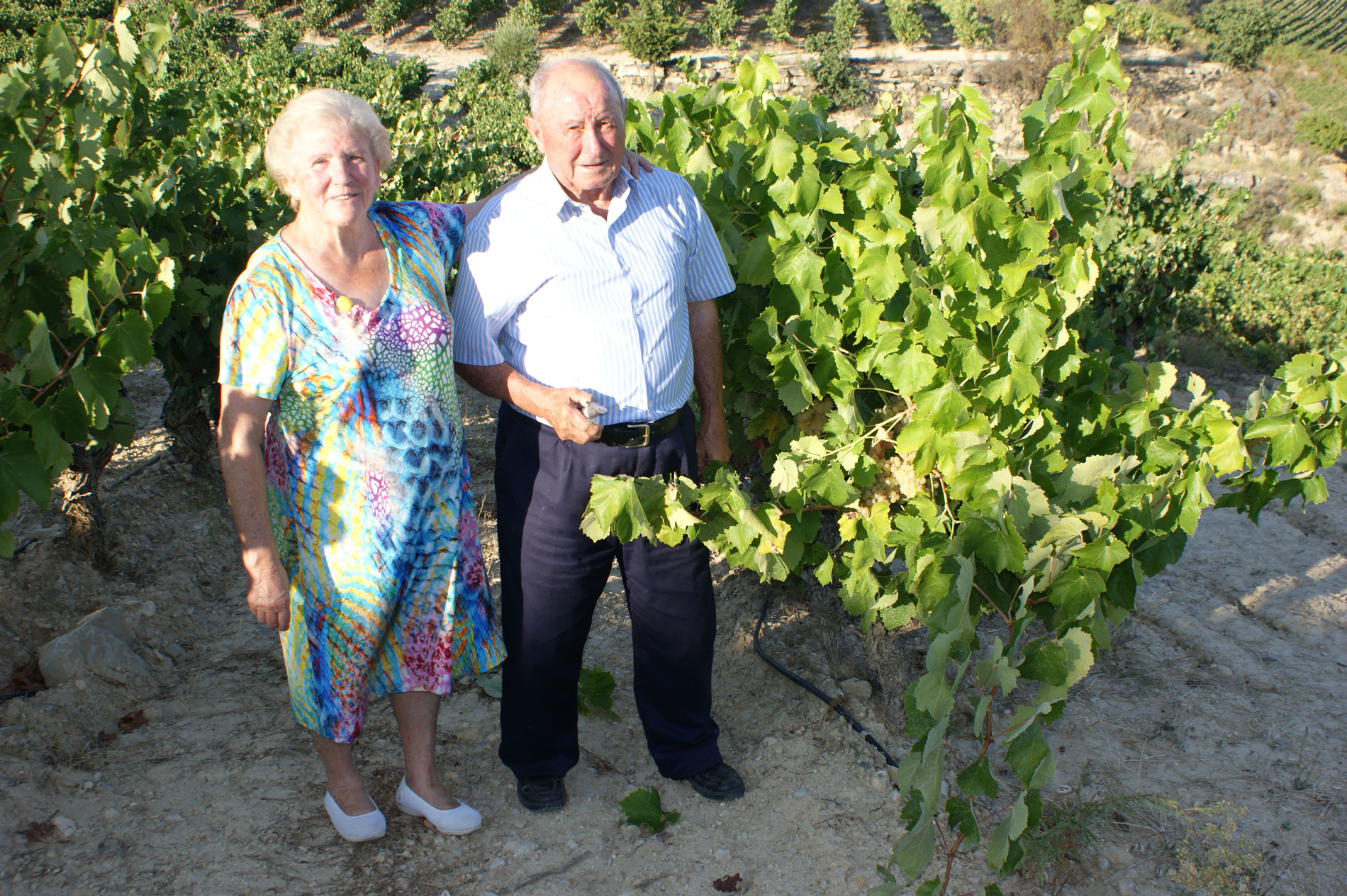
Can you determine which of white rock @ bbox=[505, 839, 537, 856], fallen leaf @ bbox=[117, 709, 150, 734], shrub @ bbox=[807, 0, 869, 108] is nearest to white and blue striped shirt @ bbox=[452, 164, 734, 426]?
white rock @ bbox=[505, 839, 537, 856]

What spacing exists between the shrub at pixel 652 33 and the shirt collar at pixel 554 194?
22.5 m

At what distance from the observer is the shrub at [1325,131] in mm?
20484

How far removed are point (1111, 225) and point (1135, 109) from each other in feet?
76.5

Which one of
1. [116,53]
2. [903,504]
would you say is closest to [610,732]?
[903,504]

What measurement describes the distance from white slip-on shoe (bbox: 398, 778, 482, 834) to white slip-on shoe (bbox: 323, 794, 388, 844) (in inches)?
3.3

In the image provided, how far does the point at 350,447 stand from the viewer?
79.5 inches

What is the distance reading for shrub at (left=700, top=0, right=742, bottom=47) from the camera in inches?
979

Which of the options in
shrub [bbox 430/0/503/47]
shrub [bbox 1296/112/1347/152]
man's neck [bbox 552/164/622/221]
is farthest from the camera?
shrub [bbox 430/0/503/47]

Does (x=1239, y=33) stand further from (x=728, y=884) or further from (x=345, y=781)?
(x=345, y=781)

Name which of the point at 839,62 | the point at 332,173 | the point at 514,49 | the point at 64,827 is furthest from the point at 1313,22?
the point at 64,827

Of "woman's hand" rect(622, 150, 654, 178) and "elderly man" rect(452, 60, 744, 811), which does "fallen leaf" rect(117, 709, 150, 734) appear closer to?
"elderly man" rect(452, 60, 744, 811)

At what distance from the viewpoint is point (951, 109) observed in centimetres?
230

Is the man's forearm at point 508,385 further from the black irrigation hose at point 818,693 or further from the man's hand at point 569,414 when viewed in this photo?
the black irrigation hose at point 818,693

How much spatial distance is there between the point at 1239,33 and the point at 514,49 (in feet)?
66.8
